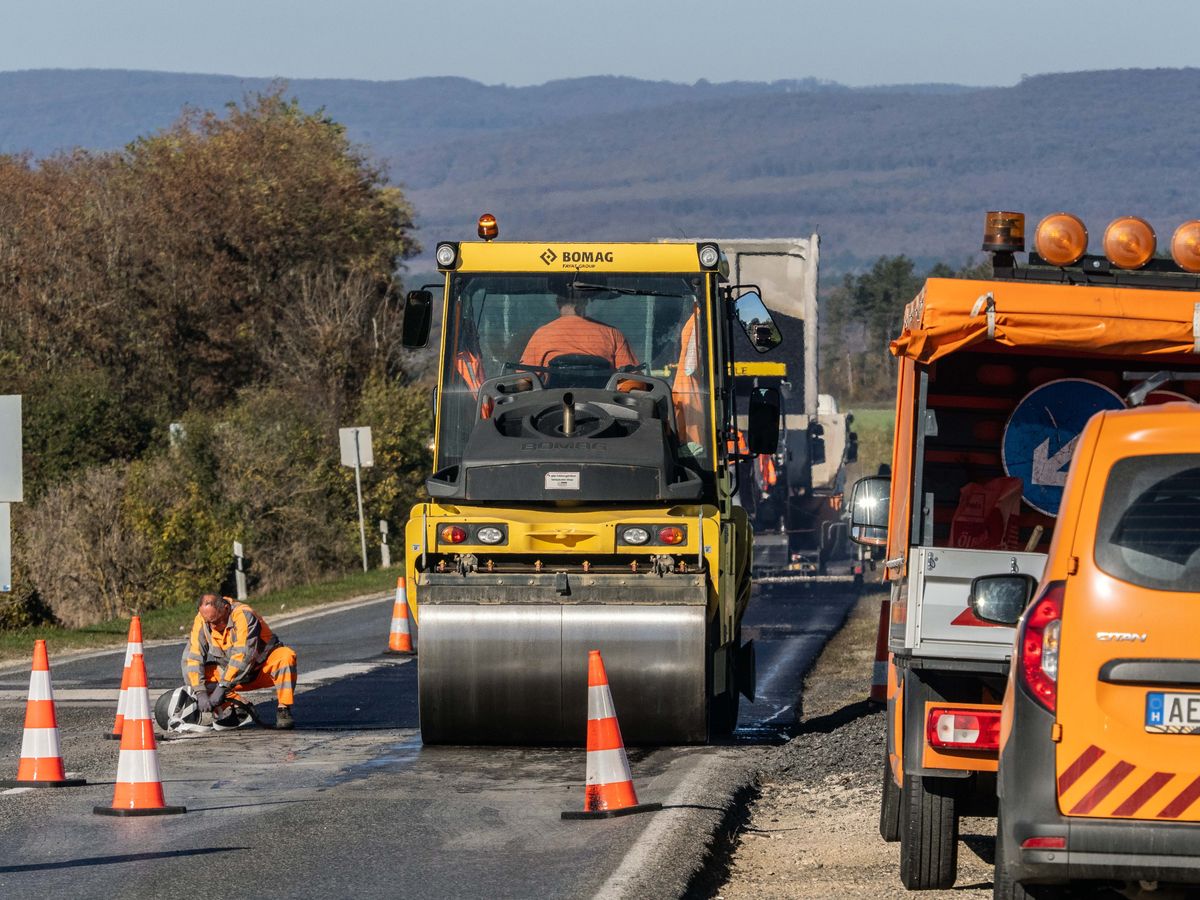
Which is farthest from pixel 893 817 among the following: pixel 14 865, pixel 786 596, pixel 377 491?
pixel 377 491

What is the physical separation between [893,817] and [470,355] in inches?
210

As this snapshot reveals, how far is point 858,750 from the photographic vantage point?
40.0 ft

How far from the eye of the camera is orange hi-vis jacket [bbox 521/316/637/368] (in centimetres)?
1332

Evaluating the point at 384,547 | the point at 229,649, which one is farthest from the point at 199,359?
the point at 229,649

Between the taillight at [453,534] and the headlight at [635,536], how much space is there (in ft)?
3.19

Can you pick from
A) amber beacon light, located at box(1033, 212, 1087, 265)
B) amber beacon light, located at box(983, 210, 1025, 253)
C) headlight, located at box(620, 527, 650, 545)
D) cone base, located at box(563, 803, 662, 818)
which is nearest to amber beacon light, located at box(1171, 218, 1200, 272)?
amber beacon light, located at box(1033, 212, 1087, 265)

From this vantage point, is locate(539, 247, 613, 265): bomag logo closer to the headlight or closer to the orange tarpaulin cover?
the headlight

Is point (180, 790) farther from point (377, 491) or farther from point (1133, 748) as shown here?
point (377, 491)

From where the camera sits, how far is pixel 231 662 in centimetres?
1356

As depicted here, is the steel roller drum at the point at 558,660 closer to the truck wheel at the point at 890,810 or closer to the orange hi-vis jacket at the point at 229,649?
the orange hi-vis jacket at the point at 229,649

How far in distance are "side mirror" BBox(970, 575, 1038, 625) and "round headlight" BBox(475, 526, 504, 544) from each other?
597 cm

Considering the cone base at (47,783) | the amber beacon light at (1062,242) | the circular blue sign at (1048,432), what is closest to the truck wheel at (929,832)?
the amber beacon light at (1062,242)

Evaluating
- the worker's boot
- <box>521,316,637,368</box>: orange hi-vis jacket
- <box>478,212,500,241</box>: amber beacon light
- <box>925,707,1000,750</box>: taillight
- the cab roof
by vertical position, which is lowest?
the worker's boot

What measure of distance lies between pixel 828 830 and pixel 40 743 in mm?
4239
